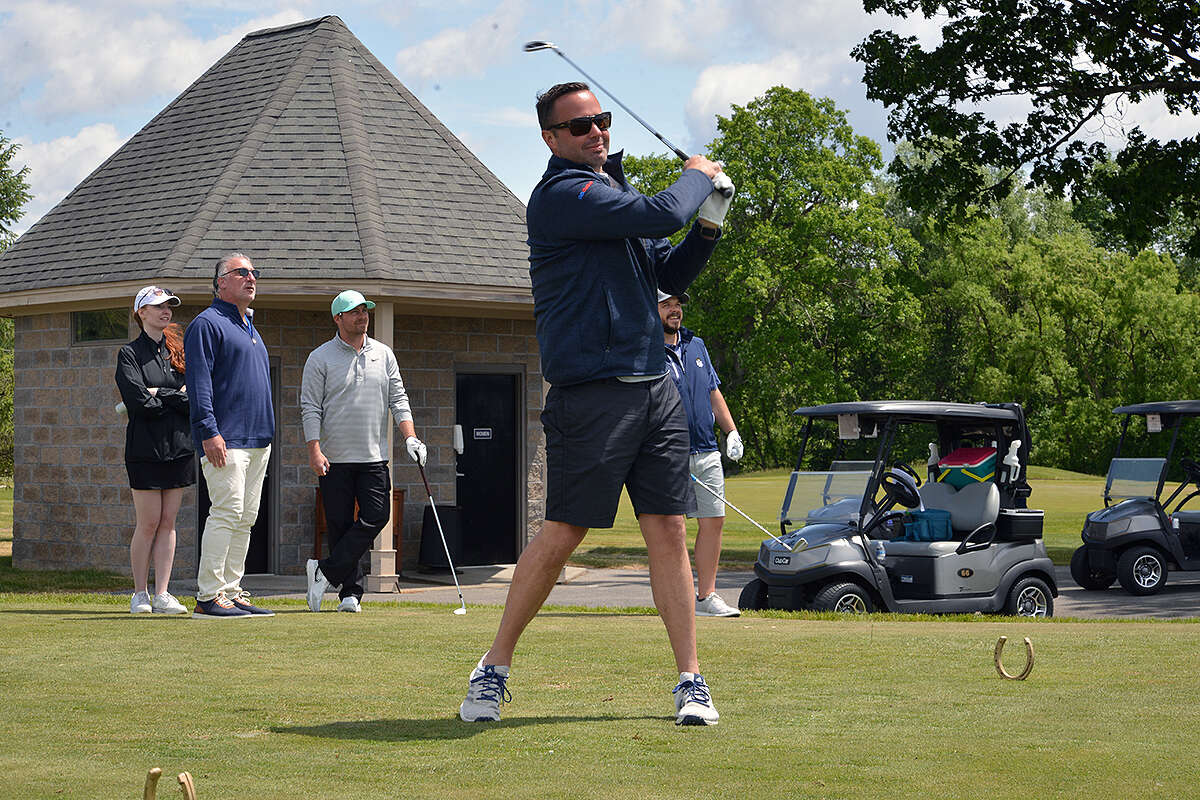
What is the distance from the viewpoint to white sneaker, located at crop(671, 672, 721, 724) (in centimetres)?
459

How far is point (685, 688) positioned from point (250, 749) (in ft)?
4.36

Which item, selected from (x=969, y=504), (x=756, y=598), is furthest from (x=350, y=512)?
(x=969, y=504)

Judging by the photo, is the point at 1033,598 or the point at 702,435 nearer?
the point at 702,435

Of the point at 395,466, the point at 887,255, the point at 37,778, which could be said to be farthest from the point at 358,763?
the point at 887,255

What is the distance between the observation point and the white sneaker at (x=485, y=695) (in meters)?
4.71

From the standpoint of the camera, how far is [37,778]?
12.6 ft

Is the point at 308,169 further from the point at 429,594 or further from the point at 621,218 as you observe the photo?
the point at 621,218

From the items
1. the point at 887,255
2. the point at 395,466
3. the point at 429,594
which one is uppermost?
the point at 887,255

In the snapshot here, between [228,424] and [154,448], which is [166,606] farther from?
[228,424]

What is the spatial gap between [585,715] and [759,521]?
2307 centimetres

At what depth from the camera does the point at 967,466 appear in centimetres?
1212

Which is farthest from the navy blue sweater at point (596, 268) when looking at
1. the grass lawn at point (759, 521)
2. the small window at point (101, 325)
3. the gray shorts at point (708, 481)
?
the grass lawn at point (759, 521)

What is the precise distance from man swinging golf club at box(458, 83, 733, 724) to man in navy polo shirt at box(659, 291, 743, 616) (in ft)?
15.8

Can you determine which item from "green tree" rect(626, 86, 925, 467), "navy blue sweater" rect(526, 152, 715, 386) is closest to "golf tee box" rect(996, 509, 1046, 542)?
"navy blue sweater" rect(526, 152, 715, 386)
